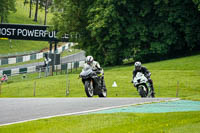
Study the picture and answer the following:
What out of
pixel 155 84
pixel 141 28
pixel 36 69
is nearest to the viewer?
pixel 155 84

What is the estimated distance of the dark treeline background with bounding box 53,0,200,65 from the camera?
1722 inches

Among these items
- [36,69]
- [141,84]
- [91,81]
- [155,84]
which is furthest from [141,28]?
[91,81]

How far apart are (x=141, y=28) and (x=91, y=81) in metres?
27.0

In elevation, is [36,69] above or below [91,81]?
above

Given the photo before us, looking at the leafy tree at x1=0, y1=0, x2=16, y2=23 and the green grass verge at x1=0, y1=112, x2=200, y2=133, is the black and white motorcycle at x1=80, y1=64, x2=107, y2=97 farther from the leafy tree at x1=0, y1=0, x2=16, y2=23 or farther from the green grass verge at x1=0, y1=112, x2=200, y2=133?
the leafy tree at x1=0, y1=0, x2=16, y2=23

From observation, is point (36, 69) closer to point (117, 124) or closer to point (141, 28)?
point (141, 28)

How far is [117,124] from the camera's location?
930 cm

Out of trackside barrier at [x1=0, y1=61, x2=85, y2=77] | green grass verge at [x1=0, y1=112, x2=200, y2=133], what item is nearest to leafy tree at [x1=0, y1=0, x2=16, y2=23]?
trackside barrier at [x1=0, y1=61, x2=85, y2=77]

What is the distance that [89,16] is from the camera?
152 feet

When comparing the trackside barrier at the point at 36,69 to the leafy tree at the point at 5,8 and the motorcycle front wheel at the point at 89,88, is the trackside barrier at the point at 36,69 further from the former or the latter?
the leafy tree at the point at 5,8

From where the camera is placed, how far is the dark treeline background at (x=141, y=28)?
43.8 m

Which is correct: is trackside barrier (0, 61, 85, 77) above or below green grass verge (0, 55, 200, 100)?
above

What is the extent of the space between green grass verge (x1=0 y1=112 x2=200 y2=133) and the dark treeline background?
109ft

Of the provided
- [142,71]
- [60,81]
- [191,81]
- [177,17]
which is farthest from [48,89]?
[177,17]
